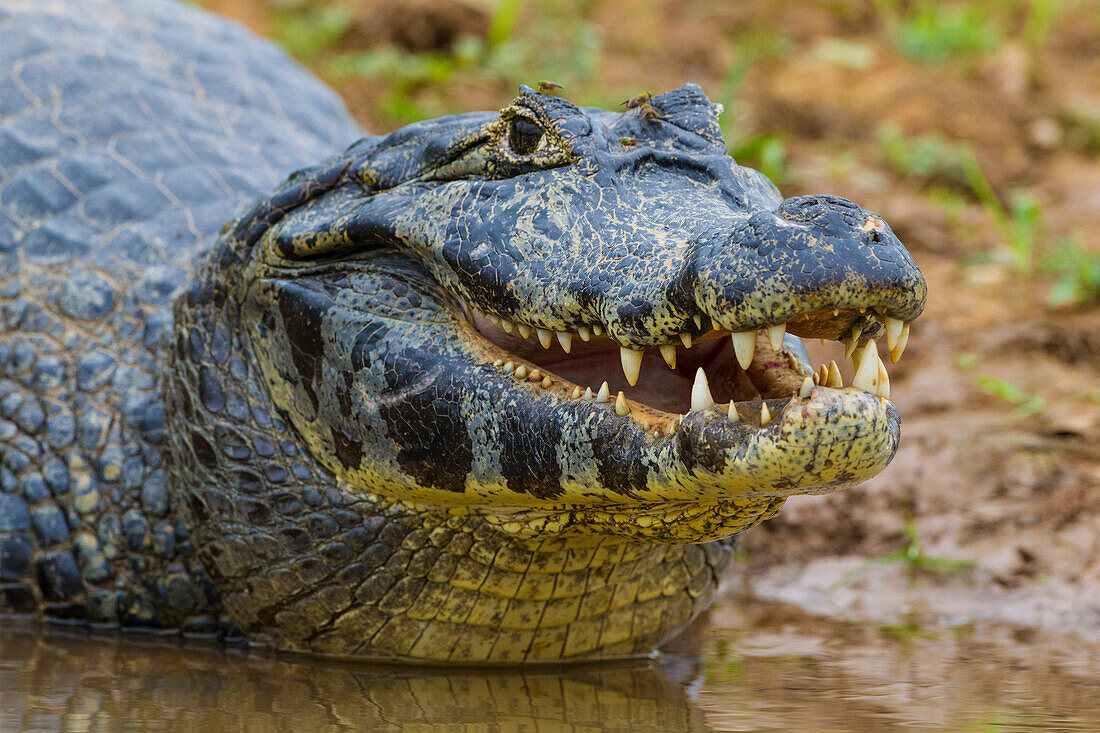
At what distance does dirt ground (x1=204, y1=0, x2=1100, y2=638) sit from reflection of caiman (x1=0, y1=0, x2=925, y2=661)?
3.01 feet

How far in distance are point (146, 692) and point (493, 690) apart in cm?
69

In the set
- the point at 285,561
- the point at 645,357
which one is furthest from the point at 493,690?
the point at 645,357

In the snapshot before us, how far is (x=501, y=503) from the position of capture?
99.6 inches

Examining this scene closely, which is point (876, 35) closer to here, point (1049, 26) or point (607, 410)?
point (1049, 26)

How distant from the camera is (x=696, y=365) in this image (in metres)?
2.48

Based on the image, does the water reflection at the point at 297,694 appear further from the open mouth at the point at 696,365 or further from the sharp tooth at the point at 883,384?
the sharp tooth at the point at 883,384

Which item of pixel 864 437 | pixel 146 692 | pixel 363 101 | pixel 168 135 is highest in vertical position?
pixel 363 101

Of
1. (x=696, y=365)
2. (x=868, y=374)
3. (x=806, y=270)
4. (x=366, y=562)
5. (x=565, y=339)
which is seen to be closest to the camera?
(x=806, y=270)

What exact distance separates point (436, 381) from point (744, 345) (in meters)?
0.73

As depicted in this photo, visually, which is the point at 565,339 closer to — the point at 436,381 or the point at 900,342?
the point at 436,381

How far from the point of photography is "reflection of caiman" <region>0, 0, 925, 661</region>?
6.81 feet

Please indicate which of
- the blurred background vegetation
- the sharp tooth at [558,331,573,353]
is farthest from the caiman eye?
the blurred background vegetation

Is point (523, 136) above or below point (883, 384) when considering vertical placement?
above

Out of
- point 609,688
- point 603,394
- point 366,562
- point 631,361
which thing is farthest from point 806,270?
point 366,562
